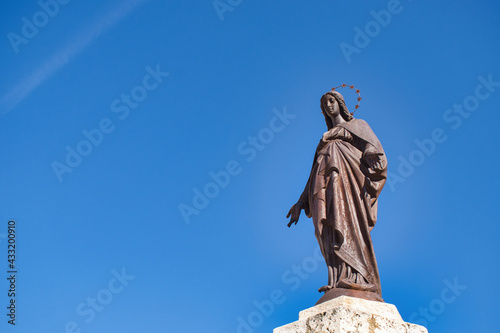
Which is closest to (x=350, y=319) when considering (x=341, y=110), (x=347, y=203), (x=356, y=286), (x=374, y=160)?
(x=356, y=286)

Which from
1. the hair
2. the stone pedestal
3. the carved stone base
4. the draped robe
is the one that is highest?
the hair

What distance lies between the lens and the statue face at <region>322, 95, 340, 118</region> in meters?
7.79

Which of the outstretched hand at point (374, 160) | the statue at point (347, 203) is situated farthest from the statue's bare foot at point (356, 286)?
the outstretched hand at point (374, 160)

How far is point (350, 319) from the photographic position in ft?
17.1

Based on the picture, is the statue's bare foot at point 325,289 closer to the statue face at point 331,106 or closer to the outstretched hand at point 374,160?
the outstretched hand at point 374,160

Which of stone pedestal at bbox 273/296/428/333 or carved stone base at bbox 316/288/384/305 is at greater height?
carved stone base at bbox 316/288/384/305

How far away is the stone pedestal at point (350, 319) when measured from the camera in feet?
17.1

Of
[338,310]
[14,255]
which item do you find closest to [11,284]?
[14,255]

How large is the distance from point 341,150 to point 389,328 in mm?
2601

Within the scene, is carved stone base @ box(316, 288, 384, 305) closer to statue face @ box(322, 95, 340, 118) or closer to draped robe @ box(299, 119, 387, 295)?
draped robe @ box(299, 119, 387, 295)

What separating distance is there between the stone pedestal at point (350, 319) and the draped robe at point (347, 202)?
1.48 ft

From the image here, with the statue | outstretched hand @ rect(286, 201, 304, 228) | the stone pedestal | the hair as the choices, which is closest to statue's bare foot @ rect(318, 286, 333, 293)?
the statue

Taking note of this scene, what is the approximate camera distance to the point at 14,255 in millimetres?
12820

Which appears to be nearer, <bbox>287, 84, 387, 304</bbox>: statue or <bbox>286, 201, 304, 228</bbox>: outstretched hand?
<bbox>287, 84, 387, 304</bbox>: statue
